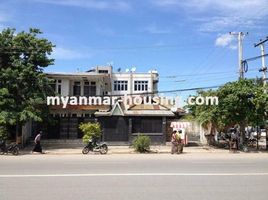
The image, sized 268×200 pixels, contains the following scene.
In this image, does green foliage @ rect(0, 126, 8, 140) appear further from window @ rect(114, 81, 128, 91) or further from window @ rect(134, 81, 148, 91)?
window @ rect(134, 81, 148, 91)

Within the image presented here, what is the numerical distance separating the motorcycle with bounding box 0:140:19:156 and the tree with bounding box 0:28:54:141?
233 cm

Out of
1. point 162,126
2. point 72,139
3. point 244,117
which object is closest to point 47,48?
point 72,139

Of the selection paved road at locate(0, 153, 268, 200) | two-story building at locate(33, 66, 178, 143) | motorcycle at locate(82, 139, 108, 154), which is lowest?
paved road at locate(0, 153, 268, 200)

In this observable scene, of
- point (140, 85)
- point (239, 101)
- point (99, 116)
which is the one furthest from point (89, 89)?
point (140, 85)

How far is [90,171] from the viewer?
16.3 meters

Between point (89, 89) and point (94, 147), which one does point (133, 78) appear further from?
point (94, 147)

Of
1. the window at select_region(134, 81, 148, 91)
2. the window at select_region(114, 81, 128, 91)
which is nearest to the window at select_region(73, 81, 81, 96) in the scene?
the window at select_region(114, 81, 128, 91)

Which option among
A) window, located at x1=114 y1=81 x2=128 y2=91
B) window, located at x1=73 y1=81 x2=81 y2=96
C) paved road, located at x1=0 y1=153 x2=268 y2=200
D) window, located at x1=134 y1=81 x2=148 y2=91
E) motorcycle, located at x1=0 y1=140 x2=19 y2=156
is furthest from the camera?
window, located at x1=134 y1=81 x2=148 y2=91

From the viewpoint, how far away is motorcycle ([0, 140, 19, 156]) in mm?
28547

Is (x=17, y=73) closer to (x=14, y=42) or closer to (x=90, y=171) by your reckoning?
(x=14, y=42)

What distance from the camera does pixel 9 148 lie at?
2862 cm

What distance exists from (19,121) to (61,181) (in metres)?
20.0

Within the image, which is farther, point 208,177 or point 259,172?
point 259,172

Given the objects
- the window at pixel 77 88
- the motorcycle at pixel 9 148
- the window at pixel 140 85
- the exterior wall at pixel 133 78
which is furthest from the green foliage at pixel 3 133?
the window at pixel 140 85
